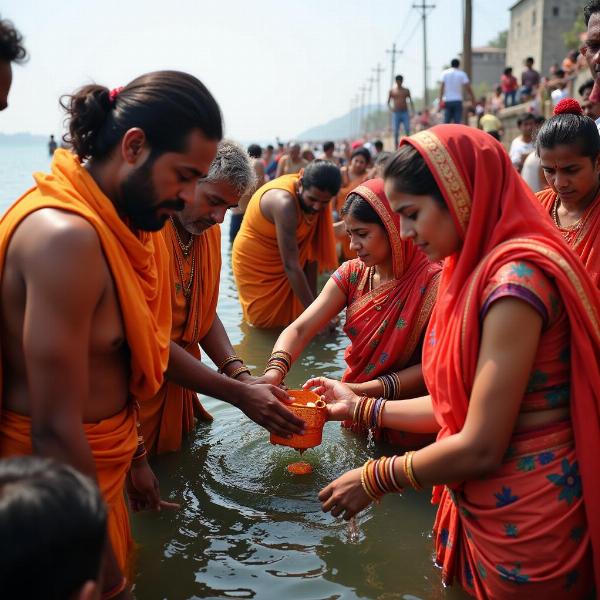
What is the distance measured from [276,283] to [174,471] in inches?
141

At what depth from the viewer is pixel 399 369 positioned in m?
4.45

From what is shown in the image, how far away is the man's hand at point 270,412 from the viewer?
3.69m

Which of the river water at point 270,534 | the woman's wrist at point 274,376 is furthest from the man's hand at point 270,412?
the river water at point 270,534

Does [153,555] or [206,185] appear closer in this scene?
[153,555]

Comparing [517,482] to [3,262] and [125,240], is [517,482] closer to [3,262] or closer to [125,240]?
[125,240]

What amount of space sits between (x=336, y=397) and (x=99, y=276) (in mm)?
1966

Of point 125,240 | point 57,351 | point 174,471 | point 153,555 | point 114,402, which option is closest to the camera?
point 57,351

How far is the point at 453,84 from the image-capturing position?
59.4 ft

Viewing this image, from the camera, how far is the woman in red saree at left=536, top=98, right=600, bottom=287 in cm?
399

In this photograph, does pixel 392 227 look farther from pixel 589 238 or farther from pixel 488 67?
pixel 488 67

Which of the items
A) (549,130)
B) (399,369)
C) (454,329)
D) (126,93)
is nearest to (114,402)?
(126,93)

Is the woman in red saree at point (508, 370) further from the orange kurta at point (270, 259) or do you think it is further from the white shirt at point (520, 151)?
the white shirt at point (520, 151)

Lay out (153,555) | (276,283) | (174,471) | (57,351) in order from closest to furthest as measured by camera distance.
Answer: (57,351)
(153,555)
(174,471)
(276,283)

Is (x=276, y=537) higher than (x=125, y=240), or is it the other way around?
(x=125, y=240)
